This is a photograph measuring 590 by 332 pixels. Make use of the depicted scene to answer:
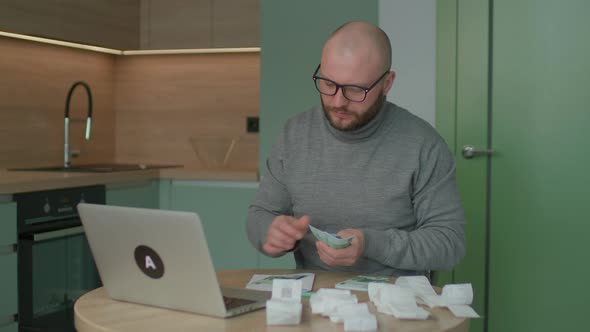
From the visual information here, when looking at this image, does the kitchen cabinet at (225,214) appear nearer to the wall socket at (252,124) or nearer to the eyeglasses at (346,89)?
the wall socket at (252,124)

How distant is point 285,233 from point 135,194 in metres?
2.09

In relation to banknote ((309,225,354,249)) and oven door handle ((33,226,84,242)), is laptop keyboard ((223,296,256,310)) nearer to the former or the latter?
banknote ((309,225,354,249))

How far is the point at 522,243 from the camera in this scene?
347 cm

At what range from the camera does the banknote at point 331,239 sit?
A: 1.76 meters

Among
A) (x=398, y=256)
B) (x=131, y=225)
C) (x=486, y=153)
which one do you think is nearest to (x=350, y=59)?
(x=398, y=256)

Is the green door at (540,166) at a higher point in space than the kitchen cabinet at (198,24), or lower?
lower

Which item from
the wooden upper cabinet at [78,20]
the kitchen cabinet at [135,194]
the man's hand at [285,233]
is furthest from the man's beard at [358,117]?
the wooden upper cabinet at [78,20]

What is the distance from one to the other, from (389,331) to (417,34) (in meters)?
2.38

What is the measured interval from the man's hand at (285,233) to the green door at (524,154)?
1786mm

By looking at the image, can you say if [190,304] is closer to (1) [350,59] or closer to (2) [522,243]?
(1) [350,59]

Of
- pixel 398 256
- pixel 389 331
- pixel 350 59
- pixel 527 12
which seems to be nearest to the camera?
pixel 389 331

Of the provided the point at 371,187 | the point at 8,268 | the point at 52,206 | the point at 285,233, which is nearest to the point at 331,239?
the point at 285,233

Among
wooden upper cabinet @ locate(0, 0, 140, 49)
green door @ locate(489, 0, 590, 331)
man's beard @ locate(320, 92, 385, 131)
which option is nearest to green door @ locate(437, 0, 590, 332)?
green door @ locate(489, 0, 590, 331)

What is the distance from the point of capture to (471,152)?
355 centimetres
